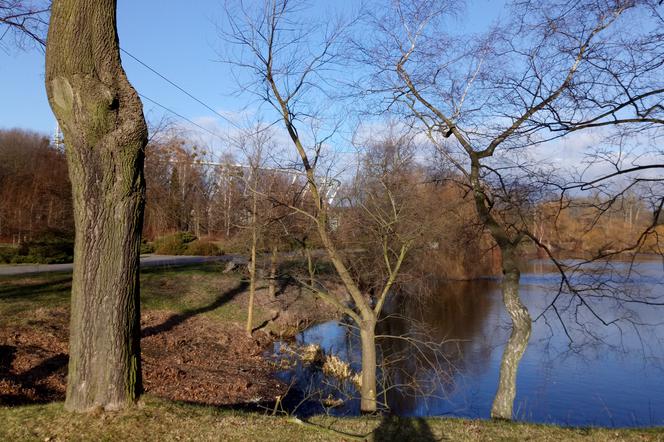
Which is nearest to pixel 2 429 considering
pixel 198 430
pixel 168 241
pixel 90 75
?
pixel 198 430

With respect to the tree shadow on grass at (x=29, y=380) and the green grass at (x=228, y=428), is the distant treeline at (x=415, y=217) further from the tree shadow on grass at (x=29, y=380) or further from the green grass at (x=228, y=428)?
the tree shadow on grass at (x=29, y=380)

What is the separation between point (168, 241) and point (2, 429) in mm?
32609

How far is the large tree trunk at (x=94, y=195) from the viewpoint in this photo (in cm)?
570

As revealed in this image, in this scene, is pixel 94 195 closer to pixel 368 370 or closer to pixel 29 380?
pixel 29 380

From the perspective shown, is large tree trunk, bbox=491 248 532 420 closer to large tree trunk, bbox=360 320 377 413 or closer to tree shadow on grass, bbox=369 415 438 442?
tree shadow on grass, bbox=369 415 438 442

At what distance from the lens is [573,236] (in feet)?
32.9

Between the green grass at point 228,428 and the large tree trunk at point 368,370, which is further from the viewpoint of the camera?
the large tree trunk at point 368,370

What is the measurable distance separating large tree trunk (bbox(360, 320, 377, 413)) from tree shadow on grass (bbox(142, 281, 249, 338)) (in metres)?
7.09

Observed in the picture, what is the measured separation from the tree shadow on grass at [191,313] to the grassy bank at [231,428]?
418 inches

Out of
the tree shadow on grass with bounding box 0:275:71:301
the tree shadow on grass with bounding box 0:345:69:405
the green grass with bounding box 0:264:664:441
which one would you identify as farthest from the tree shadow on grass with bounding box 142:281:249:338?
the green grass with bounding box 0:264:664:441

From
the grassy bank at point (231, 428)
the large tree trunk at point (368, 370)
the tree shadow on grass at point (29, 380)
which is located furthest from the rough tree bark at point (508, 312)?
the tree shadow on grass at point (29, 380)

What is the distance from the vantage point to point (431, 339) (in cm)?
1368

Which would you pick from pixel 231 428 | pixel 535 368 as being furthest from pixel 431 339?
pixel 231 428

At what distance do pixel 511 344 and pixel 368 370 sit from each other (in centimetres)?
336
